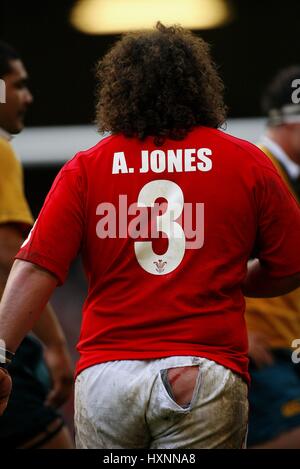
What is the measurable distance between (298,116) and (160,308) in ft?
8.33

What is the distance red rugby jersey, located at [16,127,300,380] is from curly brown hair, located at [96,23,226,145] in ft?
0.22

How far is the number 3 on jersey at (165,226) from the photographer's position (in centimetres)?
322

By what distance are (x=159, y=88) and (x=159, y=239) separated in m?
0.48

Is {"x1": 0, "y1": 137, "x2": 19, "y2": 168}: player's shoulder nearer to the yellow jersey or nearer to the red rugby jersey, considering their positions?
the yellow jersey

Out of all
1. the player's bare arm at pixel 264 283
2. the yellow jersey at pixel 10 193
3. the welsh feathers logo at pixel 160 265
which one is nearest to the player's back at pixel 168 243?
the welsh feathers logo at pixel 160 265

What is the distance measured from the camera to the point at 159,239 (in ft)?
10.6

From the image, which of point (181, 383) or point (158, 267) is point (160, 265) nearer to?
point (158, 267)
